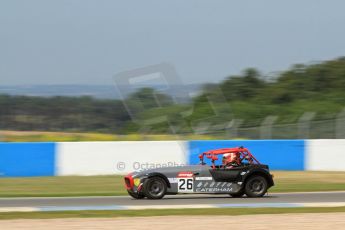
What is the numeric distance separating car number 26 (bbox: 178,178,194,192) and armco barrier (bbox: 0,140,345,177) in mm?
7304

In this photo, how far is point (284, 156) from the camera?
23.6m

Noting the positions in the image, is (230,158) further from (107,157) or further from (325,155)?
(325,155)

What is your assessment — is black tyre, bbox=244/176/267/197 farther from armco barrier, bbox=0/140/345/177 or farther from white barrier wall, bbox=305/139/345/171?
white barrier wall, bbox=305/139/345/171

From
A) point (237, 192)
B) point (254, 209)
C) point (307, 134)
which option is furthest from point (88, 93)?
point (254, 209)

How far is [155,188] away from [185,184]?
2.05 ft

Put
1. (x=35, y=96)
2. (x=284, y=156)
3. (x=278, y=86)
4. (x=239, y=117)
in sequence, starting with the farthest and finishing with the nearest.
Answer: (x=278, y=86) < (x=239, y=117) < (x=284, y=156) < (x=35, y=96)

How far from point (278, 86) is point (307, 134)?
50.4ft

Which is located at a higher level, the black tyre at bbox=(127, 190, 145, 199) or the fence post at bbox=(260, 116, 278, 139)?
the fence post at bbox=(260, 116, 278, 139)

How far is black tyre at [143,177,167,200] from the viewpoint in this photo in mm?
14547

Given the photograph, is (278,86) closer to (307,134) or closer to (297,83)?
(297,83)

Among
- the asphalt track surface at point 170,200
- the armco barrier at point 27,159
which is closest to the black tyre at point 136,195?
the asphalt track surface at point 170,200

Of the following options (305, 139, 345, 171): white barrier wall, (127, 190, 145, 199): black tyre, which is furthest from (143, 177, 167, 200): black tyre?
(305, 139, 345, 171): white barrier wall

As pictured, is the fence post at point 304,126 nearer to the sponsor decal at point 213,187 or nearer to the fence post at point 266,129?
the fence post at point 266,129

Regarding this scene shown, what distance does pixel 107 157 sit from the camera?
862 inches
